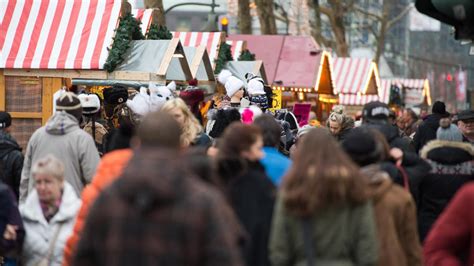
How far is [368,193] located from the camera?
7172 millimetres

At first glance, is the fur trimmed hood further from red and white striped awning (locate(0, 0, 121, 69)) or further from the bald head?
red and white striped awning (locate(0, 0, 121, 69))

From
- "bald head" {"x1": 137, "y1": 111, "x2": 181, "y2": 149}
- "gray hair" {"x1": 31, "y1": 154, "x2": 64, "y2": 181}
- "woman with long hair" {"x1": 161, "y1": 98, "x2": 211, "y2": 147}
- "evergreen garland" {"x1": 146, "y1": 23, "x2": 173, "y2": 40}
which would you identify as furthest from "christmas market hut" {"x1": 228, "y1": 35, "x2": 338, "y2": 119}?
"bald head" {"x1": 137, "y1": 111, "x2": 181, "y2": 149}

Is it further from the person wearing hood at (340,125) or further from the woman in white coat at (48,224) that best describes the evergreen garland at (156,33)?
the woman in white coat at (48,224)

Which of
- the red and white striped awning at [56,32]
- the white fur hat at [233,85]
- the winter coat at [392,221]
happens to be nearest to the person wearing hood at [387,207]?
the winter coat at [392,221]

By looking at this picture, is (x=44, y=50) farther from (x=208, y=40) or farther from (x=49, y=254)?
(x=49, y=254)

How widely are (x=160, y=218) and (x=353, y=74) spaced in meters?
33.1

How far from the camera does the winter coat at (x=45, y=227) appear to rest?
8.73m

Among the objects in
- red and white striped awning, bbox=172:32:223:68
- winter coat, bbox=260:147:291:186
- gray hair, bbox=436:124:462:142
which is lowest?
gray hair, bbox=436:124:462:142

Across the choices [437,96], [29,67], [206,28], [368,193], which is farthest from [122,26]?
[437,96]

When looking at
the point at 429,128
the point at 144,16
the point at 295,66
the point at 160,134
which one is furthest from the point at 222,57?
the point at 160,134

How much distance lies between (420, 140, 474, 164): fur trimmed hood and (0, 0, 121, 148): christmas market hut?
689cm

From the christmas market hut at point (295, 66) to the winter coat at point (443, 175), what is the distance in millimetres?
17428

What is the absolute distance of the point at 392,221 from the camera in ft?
25.5

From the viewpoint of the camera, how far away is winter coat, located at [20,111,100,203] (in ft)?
33.7
